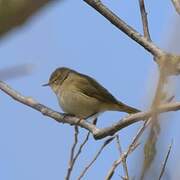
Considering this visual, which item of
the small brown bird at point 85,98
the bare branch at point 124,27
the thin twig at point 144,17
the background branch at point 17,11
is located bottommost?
the background branch at point 17,11

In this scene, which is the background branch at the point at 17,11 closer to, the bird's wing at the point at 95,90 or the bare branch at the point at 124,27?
the bare branch at the point at 124,27

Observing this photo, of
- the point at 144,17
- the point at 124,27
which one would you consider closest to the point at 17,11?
the point at 124,27

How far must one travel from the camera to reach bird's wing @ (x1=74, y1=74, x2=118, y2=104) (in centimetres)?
680

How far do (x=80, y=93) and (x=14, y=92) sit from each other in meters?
2.31

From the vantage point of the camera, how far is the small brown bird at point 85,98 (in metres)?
6.66

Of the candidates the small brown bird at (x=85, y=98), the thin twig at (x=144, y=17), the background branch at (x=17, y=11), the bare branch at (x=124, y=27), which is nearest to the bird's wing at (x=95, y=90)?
the small brown bird at (x=85, y=98)

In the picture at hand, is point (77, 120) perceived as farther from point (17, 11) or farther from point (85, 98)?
point (17, 11)

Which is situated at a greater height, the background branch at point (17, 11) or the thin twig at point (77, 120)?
the thin twig at point (77, 120)

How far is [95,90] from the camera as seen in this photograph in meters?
6.93

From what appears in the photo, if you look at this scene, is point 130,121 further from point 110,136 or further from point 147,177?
point 147,177

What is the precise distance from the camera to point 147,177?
1.04 metres

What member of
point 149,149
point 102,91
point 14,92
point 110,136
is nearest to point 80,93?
point 102,91

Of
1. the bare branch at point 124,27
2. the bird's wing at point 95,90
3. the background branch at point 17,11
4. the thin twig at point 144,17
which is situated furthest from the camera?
the bird's wing at point 95,90

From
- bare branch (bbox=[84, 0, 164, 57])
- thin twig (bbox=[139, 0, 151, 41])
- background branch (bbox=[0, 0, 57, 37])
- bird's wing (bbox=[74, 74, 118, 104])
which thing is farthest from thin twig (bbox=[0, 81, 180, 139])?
bird's wing (bbox=[74, 74, 118, 104])
